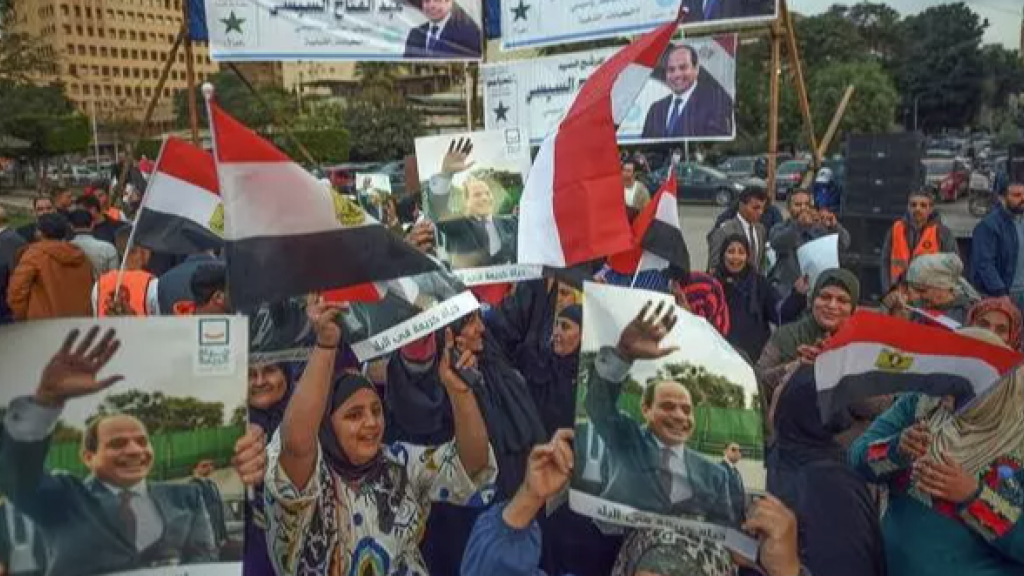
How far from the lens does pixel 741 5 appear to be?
23.0 feet

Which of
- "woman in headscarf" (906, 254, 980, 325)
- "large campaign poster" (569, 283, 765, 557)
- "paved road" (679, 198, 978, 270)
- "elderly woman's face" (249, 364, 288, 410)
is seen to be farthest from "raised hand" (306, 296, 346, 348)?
"paved road" (679, 198, 978, 270)

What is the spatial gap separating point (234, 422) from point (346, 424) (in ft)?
1.71

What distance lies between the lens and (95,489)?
1.92 m

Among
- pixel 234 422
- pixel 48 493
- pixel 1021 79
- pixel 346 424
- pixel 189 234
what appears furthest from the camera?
pixel 1021 79

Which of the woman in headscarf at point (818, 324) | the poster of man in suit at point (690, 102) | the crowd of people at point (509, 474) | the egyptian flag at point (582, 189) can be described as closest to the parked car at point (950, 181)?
the poster of man in suit at point (690, 102)

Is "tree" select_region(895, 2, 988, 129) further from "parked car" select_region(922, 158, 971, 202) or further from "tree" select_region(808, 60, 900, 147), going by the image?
"parked car" select_region(922, 158, 971, 202)

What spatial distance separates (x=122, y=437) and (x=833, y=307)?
299 cm

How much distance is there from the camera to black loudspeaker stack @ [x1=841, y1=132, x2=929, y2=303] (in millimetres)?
9828

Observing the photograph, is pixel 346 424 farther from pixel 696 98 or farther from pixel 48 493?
pixel 696 98

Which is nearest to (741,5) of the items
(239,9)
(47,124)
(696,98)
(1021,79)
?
(696,98)

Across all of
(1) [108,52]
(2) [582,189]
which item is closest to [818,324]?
(2) [582,189]

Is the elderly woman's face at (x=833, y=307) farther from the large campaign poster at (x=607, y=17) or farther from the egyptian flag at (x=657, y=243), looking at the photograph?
the large campaign poster at (x=607, y=17)

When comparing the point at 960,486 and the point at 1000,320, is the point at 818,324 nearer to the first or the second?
the point at 1000,320

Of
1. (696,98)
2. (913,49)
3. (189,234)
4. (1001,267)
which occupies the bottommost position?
(1001,267)
